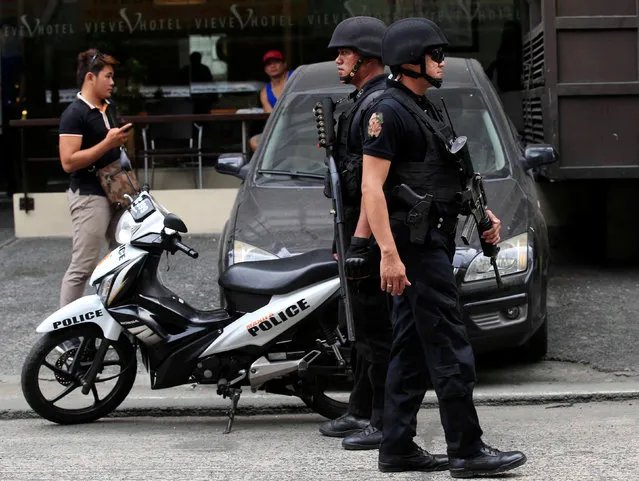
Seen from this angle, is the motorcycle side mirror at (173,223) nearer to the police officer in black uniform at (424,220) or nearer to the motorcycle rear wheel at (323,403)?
the motorcycle rear wheel at (323,403)

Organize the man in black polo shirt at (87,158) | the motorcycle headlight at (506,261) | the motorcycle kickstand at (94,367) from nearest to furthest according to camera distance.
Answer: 1. the motorcycle kickstand at (94,367)
2. the motorcycle headlight at (506,261)
3. the man in black polo shirt at (87,158)

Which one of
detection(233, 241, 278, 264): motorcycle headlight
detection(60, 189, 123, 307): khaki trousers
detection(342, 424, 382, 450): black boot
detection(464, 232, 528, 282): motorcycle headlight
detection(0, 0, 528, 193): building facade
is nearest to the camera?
detection(342, 424, 382, 450): black boot

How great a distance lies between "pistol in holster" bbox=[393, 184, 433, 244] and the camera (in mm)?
5047

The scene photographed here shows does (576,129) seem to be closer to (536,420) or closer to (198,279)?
(198,279)

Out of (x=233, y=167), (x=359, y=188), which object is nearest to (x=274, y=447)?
(x=359, y=188)

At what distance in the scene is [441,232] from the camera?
5.16 meters

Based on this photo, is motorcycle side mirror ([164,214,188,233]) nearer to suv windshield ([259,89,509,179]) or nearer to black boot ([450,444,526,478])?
suv windshield ([259,89,509,179])

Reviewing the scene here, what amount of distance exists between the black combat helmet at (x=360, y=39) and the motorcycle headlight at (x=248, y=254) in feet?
5.06

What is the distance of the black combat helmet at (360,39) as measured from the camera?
18.6ft

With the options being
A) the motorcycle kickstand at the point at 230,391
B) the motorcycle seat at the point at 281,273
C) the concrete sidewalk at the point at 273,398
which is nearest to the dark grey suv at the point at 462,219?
the concrete sidewalk at the point at 273,398

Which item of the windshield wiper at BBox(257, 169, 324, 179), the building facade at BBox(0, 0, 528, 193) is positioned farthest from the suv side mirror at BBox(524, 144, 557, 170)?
the building facade at BBox(0, 0, 528, 193)

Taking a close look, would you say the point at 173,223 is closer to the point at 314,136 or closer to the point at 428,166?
the point at 428,166

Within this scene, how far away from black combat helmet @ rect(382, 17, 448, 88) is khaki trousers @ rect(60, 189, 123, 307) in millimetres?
3075

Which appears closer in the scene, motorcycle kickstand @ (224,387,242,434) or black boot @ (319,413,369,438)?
black boot @ (319,413,369,438)
